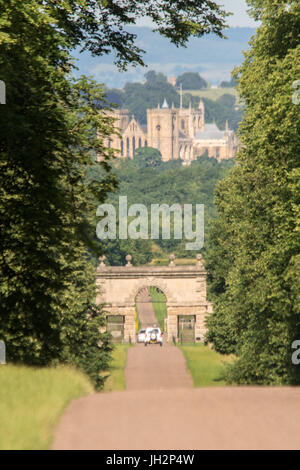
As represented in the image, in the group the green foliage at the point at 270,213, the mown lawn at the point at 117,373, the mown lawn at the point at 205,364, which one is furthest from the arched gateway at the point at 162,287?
the green foliage at the point at 270,213

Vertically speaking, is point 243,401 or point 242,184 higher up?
point 242,184

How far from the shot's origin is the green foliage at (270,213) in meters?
24.6

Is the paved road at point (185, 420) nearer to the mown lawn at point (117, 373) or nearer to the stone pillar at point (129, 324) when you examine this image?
the mown lawn at point (117, 373)

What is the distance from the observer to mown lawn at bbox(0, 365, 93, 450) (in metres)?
11.6

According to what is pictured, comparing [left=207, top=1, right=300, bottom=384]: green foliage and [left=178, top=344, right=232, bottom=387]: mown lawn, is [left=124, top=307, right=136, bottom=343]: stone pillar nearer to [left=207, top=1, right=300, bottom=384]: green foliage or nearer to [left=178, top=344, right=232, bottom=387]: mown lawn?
[left=178, top=344, right=232, bottom=387]: mown lawn

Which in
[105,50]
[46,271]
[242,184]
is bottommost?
[46,271]

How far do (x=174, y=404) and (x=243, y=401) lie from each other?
1.25 meters

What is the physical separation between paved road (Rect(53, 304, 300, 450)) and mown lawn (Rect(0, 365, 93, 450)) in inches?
8.9

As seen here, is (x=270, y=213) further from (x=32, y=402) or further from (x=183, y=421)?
Result: (x=183, y=421)

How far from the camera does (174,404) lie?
13492 millimetres
